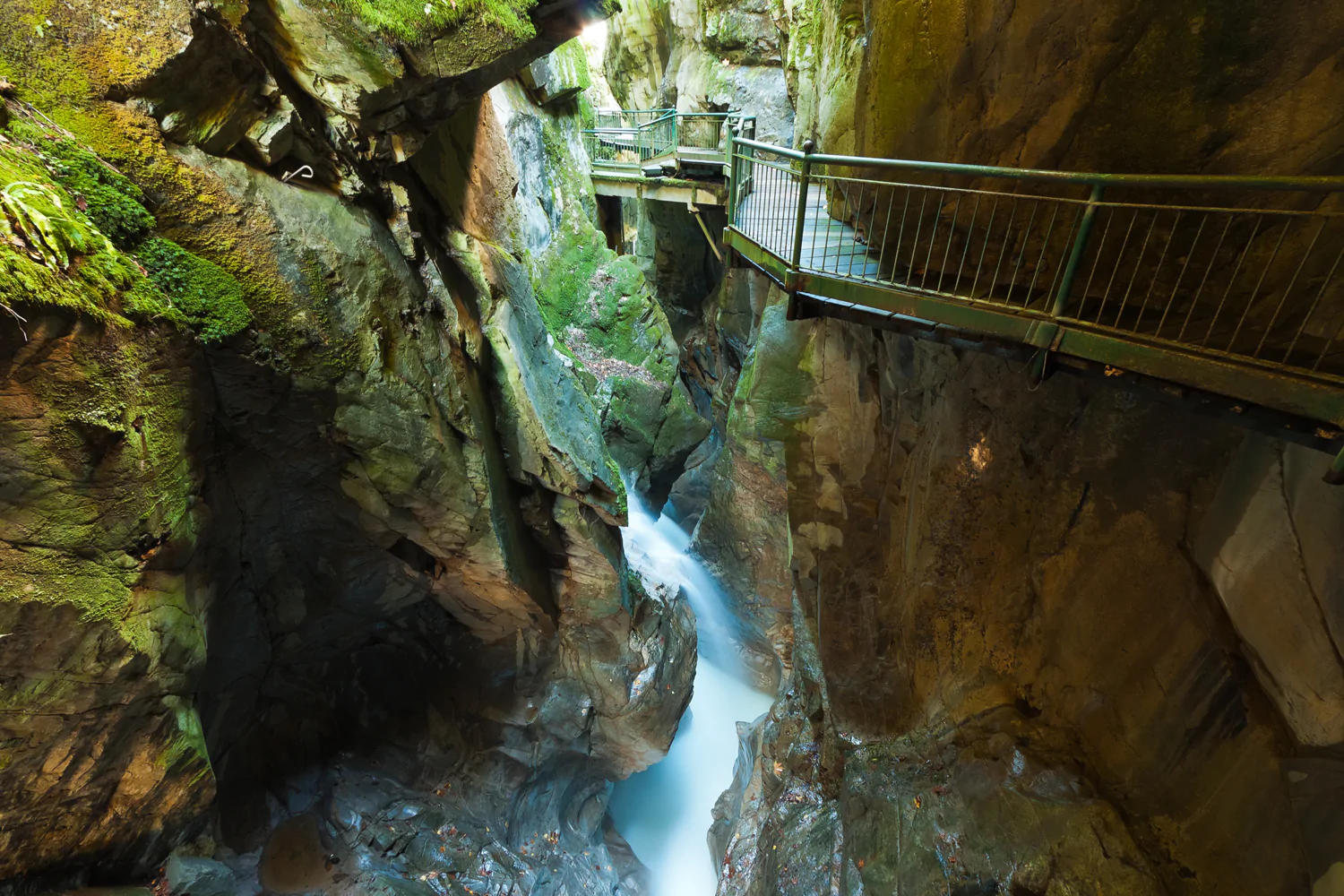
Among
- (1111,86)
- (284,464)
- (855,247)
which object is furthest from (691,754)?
(1111,86)

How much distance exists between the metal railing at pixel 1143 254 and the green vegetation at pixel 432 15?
311 cm

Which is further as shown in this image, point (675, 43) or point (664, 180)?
point (675, 43)

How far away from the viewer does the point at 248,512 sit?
6949 millimetres

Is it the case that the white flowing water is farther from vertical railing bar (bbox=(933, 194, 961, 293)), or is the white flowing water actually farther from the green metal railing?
vertical railing bar (bbox=(933, 194, 961, 293))

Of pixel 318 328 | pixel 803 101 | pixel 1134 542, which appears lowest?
pixel 1134 542

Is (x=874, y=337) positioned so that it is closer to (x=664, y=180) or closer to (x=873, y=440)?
(x=873, y=440)

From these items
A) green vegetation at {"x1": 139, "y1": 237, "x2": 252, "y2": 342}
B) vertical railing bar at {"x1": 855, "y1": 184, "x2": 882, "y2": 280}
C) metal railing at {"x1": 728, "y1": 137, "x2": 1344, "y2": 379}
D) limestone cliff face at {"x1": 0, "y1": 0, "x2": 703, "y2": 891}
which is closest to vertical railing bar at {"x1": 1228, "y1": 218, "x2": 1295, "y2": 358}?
metal railing at {"x1": 728, "y1": 137, "x2": 1344, "y2": 379}

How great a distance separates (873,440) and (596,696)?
6.65 m

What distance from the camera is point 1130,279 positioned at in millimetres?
4602

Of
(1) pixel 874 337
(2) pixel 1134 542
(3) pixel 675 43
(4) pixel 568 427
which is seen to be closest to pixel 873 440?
(1) pixel 874 337

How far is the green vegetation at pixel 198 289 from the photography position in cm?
505

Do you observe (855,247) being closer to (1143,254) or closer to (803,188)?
(803,188)

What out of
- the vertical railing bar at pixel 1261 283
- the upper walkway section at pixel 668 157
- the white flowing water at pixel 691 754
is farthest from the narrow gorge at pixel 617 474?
the upper walkway section at pixel 668 157

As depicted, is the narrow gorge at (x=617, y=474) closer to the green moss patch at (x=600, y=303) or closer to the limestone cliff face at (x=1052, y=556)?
the limestone cliff face at (x=1052, y=556)
